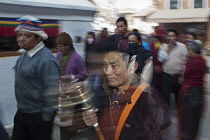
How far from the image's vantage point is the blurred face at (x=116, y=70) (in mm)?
2008

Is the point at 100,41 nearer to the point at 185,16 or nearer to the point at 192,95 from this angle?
the point at 192,95

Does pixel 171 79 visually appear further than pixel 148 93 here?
Yes

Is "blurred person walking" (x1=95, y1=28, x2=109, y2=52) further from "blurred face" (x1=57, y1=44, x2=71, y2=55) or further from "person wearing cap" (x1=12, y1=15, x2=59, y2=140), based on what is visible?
"person wearing cap" (x1=12, y1=15, x2=59, y2=140)

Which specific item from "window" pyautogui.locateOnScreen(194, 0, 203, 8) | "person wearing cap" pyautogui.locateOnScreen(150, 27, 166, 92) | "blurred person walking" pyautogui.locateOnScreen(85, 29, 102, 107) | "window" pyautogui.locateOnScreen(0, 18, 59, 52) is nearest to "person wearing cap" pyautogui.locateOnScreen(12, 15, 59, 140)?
"blurred person walking" pyautogui.locateOnScreen(85, 29, 102, 107)

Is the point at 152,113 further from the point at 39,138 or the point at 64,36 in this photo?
the point at 64,36

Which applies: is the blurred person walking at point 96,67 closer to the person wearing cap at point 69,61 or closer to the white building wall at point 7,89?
the person wearing cap at point 69,61

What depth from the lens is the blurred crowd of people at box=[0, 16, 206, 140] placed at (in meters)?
1.77

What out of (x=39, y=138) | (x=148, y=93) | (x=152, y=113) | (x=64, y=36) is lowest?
(x=39, y=138)

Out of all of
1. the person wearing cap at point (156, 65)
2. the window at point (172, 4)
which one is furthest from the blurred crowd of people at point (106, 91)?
the window at point (172, 4)

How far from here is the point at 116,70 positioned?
203 centimetres

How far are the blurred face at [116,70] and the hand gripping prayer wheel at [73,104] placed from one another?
0.35 meters

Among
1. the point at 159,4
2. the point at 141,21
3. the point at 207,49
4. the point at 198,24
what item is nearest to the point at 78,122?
the point at 207,49

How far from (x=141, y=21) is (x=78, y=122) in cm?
1943

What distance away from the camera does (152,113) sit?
1744 millimetres
